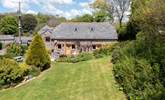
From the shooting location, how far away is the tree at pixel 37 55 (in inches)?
1377

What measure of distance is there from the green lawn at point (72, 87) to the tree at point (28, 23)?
9437cm

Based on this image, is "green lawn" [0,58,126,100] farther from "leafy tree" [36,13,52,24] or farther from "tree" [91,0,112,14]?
"leafy tree" [36,13,52,24]

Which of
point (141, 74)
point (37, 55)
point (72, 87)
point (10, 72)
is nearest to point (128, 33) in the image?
point (37, 55)

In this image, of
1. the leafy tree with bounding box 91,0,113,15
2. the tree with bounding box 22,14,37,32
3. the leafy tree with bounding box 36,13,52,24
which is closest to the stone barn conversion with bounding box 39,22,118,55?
the leafy tree with bounding box 91,0,113,15

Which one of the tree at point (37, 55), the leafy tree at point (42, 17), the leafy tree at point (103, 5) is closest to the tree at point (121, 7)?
the leafy tree at point (103, 5)

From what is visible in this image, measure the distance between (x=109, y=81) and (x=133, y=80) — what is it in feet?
21.2

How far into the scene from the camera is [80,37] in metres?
56.9

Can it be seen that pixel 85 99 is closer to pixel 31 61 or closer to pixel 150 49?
pixel 150 49

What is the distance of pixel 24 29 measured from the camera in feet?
422

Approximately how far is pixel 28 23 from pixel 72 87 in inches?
4055

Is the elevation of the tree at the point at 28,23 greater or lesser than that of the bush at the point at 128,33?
greater

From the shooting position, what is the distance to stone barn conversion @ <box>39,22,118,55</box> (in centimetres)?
5669

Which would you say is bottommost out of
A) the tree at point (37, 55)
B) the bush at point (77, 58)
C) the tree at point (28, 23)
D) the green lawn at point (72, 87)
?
the green lawn at point (72, 87)

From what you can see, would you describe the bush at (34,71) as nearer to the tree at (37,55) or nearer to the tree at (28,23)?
the tree at (37,55)
